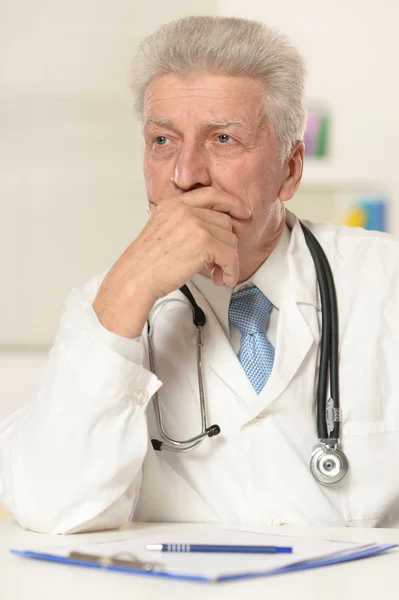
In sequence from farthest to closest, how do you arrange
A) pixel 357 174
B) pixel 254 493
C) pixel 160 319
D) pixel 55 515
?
pixel 357 174
pixel 160 319
pixel 254 493
pixel 55 515

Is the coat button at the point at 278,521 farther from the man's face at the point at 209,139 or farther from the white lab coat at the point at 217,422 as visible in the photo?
the man's face at the point at 209,139

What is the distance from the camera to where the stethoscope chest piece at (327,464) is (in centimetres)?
147

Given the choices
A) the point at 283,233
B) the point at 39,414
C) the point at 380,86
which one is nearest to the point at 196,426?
the point at 39,414

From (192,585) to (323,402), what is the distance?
0.69 metres

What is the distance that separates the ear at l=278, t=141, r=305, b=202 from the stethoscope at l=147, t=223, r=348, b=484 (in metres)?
0.17

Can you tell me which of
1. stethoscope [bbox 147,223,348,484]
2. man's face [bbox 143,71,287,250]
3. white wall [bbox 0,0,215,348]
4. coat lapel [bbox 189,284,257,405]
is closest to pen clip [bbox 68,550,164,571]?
stethoscope [bbox 147,223,348,484]

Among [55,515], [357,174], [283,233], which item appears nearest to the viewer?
[55,515]

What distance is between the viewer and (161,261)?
4.56 ft

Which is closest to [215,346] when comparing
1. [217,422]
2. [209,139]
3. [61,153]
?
[217,422]

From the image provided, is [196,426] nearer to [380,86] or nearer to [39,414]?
[39,414]

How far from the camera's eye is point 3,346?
3250 mm

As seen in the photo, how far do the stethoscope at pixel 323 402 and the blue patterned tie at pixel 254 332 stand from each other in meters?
0.08

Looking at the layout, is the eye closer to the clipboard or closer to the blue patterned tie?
the blue patterned tie

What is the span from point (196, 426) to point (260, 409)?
0.42ft
